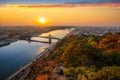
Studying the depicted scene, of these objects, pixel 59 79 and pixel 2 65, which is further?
pixel 2 65

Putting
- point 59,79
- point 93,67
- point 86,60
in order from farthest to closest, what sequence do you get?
point 86,60
point 93,67
point 59,79

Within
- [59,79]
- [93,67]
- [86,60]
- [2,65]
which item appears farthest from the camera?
[2,65]

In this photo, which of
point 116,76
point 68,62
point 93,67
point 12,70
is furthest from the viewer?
point 12,70

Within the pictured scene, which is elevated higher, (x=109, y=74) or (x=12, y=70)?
(x=109, y=74)

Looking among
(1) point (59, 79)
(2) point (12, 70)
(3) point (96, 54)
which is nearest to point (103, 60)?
(3) point (96, 54)

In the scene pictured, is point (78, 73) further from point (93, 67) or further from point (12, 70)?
point (12, 70)

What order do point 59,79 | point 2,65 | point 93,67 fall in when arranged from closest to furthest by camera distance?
point 59,79 → point 93,67 → point 2,65

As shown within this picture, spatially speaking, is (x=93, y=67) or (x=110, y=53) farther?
(x=110, y=53)

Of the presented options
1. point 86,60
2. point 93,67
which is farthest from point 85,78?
point 86,60

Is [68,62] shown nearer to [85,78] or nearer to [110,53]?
[110,53]
